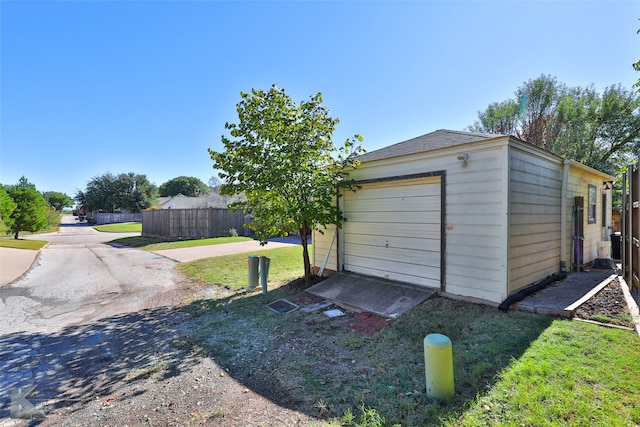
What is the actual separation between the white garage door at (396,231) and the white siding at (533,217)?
1.18 meters

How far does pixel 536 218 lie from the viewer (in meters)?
5.62

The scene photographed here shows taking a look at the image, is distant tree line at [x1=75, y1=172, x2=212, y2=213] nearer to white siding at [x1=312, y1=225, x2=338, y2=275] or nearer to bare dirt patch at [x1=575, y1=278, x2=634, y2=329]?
white siding at [x1=312, y1=225, x2=338, y2=275]

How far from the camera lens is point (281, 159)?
19.5ft

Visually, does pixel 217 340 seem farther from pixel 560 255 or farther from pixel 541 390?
pixel 560 255

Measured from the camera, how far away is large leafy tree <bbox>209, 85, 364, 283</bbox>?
6004 millimetres

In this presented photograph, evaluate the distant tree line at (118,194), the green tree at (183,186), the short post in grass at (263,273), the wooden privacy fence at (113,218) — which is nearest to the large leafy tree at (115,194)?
the distant tree line at (118,194)

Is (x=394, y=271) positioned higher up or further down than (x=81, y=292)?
higher up

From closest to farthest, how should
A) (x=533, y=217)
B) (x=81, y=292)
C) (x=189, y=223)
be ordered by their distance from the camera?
(x=533, y=217) < (x=81, y=292) < (x=189, y=223)

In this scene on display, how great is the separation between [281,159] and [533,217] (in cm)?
500

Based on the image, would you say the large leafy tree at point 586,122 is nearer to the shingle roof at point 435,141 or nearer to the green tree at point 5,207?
the shingle roof at point 435,141

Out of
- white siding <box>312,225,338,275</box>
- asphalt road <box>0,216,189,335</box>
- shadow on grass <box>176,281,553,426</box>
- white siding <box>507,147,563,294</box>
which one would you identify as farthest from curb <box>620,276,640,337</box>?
asphalt road <box>0,216,189,335</box>

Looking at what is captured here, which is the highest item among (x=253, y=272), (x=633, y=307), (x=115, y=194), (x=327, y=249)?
(x=115, y=194)

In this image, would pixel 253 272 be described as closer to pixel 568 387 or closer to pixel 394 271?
pixel 394 271

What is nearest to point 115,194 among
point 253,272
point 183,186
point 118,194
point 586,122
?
point 118,194
